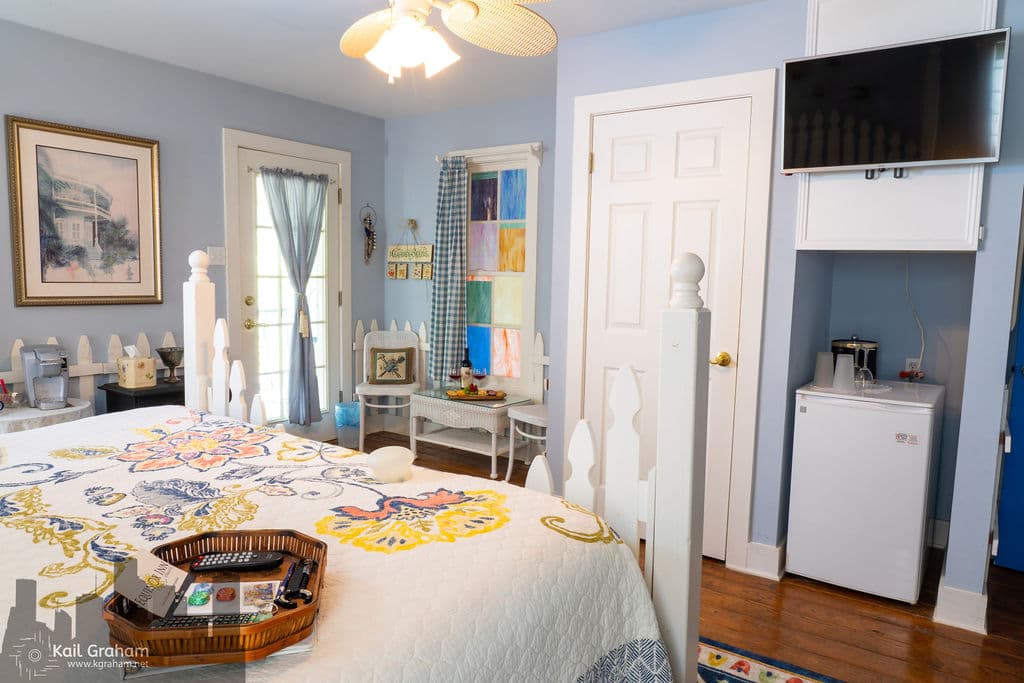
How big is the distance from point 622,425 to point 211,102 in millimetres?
3605

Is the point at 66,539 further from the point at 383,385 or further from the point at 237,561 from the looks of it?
the point at 383,385

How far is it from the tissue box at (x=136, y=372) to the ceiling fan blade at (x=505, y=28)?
2.59 meters

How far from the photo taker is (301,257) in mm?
4500

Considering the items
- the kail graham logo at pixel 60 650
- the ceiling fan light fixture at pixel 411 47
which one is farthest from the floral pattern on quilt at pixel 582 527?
the ceiling fan light fixture at pixel 411 47

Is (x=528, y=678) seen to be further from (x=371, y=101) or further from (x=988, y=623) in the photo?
(x=371, y=101)

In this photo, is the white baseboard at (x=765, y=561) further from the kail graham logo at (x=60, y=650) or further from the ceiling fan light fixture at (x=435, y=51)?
the kail graham logo at (x=60, y=650)

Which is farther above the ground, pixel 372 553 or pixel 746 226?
pixel 746 226

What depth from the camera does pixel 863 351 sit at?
3.01 m

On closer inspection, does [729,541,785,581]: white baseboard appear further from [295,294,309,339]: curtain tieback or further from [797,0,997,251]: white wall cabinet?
[295,294,309,339]: curtain tieback

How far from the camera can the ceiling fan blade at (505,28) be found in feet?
5.79

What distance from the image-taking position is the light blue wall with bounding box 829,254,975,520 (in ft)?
9.90

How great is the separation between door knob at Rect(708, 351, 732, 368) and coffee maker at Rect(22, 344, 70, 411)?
10.3 ft

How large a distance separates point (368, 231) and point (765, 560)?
3580 mm

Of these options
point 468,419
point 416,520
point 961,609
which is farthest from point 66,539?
point 468,419
